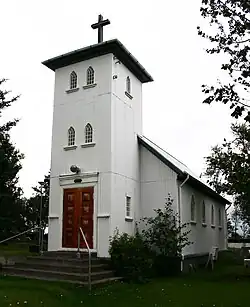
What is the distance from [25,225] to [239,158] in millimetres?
29833

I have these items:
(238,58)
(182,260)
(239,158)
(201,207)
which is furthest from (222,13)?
(201,207)

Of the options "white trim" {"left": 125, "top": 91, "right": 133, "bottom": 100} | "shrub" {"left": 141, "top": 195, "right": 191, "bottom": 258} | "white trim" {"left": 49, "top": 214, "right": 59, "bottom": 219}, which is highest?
"white trim" {"left": 125, "top": 91, "right": 133, "bottom": 100}

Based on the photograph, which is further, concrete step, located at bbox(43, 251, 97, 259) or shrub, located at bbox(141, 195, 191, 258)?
shrub, located at bbox(141, 195, 191, 258)

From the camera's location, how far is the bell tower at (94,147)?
53.2 ft

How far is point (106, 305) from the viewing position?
10078 millimetres

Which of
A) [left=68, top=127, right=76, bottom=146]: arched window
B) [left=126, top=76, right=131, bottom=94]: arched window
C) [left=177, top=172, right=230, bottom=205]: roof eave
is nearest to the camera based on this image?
[left=68, top=127, right=76, bottom=146]: arched window

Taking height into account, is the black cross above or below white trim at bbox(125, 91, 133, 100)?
above

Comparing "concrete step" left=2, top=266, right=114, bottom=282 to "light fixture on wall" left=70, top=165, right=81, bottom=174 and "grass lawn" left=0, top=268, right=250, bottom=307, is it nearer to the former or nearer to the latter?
"grass lawn" left=0, top=268, right=250, bottom=307

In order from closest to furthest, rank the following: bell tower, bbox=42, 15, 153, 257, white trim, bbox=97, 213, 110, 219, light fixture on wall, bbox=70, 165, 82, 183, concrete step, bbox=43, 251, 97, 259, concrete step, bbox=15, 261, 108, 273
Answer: concrete step, bbox=15, 261, 108, 273, concrete step, bbox=43, 251, 97, 259, white trim, bbox=97, 213, 110, 219, bell tower, bbox=42, 15, 153, 257, light fixture on wall, bbox=70, 165, 82, 183

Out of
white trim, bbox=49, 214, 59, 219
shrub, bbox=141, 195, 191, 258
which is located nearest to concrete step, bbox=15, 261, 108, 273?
white trim, bbox=49, 214, 59, 219

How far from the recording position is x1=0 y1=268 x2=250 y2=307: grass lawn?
1015 centimetres

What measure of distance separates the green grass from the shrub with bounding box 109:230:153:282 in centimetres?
66

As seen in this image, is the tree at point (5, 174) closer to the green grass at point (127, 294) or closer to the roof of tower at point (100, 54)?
the roof of tower at point (100, 54)

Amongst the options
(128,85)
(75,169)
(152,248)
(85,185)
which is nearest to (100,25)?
(128,85)
